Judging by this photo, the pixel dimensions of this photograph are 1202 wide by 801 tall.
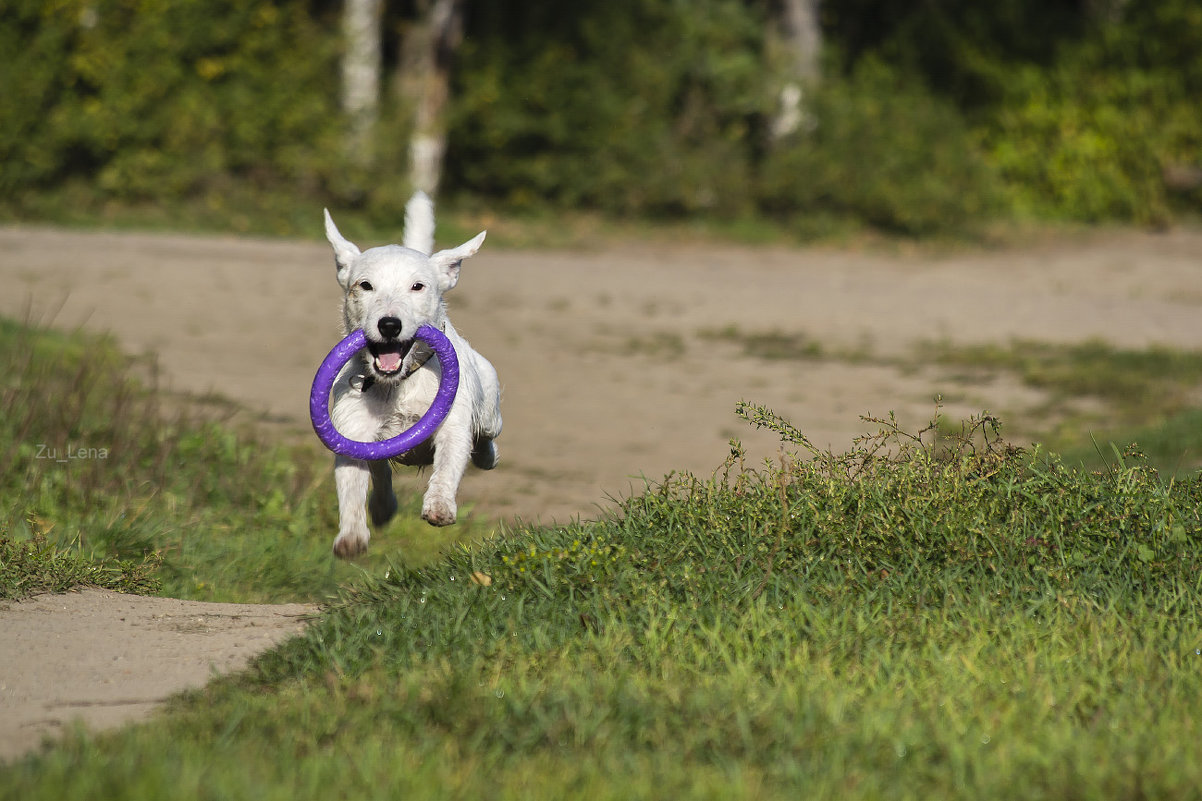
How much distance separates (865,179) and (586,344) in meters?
7.93

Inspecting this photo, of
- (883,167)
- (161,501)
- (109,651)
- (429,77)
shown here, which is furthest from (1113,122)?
(109,651)

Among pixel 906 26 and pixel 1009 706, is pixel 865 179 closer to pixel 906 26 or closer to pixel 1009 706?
pixel 906 26

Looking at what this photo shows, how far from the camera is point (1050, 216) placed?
21.1m

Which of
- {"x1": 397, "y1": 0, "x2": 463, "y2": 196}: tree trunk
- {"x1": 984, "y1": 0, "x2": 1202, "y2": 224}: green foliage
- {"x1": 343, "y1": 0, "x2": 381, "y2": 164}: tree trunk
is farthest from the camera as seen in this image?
{"x1": 984, "y1": 0, "x2": 1202, "y2": 224}: green foliage

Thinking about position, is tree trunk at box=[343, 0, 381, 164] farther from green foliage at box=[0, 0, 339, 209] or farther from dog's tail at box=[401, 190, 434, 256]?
dog's tail at box=[401, 190, 434, 256]

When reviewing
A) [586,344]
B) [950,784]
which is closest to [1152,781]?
[950,784]

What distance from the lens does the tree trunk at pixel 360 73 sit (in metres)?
19.0

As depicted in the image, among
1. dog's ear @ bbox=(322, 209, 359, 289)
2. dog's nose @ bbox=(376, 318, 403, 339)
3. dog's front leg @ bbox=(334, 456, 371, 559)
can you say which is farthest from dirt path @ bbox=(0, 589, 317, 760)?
dog's ear @ bbox=(322, 209, 359, 289)

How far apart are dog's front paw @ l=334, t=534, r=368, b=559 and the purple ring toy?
37 cm

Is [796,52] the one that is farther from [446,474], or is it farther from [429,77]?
[446,474]

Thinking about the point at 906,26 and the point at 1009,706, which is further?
the point at 906,26

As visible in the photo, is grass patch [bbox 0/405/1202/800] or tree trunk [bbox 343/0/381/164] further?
tree trunk [bbox 343/0/381/164]

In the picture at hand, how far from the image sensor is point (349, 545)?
531 cm

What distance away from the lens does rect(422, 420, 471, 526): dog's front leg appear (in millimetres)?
5328
